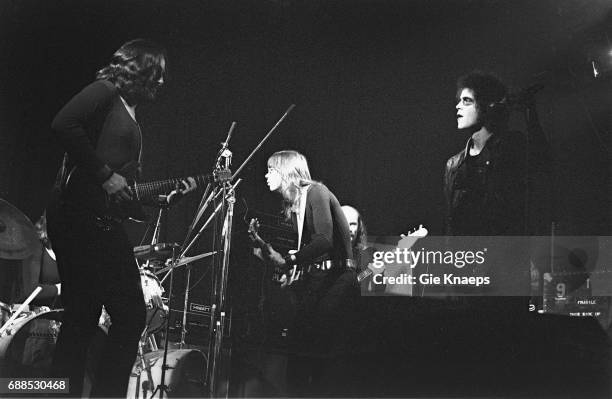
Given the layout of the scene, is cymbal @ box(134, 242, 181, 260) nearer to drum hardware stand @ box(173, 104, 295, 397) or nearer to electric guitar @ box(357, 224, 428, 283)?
drum hardware stand @ box(173, 104, 295, 397)

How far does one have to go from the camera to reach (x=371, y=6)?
3637mm

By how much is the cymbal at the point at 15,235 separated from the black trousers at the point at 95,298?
2.18 feet

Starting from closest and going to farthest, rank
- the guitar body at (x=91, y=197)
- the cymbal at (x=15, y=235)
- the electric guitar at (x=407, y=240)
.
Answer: the guitar body at (x=91, y=197) < the cymbal at (x=15, y=235) < the electric guitar at (x=407, y=240)

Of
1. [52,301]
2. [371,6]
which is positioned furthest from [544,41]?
[52,301]

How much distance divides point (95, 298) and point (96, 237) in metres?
0.27

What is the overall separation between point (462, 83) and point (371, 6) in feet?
2.27

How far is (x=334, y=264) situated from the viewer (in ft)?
10.8

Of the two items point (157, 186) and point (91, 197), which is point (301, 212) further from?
point (91, 197)

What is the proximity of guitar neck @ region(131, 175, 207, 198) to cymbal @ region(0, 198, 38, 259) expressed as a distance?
2.36 ft

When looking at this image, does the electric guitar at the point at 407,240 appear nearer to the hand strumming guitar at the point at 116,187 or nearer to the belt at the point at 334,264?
the belt at the point at 334,264

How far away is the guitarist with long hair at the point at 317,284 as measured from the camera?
128 inches

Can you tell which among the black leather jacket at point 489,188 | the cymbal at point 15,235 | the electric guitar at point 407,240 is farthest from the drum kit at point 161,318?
the black leather jacket at point 489,188

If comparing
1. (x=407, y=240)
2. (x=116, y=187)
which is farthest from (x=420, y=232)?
(x=116, y=187)

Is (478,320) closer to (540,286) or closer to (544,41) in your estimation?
(540,286)
